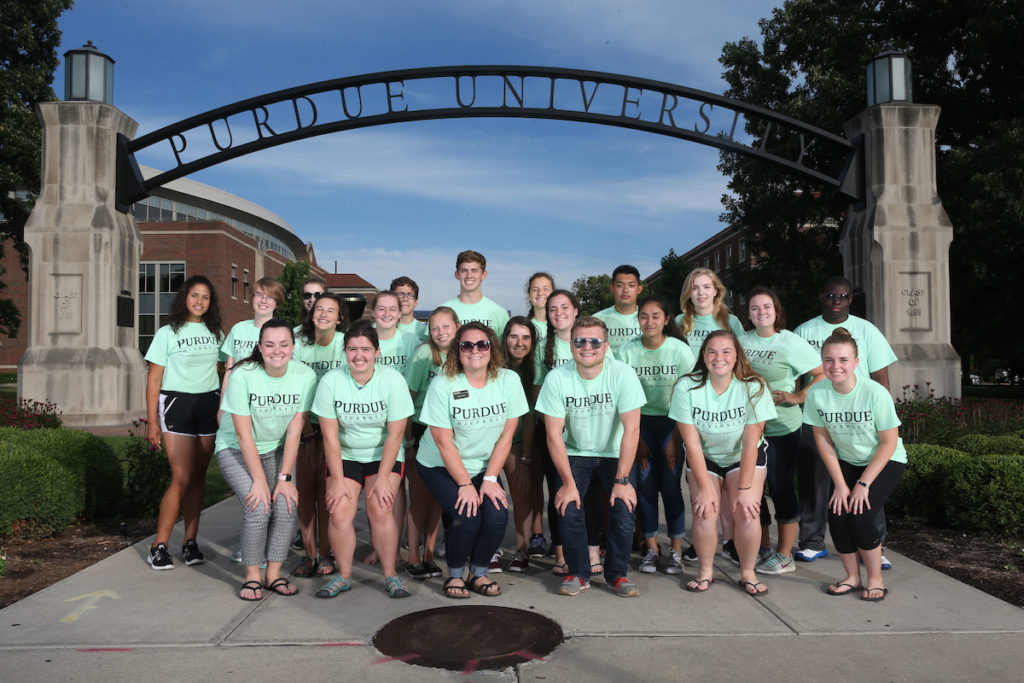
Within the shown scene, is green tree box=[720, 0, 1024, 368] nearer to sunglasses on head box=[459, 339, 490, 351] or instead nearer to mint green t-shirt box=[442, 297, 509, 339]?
mint green t-shirt box=[442, 297, 509, 339]

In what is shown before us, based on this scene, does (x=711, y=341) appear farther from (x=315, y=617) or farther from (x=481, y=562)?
(x=315, y=617)

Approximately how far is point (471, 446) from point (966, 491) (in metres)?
3.85

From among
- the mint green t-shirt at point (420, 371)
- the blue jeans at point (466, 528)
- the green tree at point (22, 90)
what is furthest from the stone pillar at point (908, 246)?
the green tree at point (22, 90)

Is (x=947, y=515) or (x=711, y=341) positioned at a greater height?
(x=711, y=341)

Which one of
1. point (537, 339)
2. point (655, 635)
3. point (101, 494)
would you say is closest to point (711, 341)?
point (537, 339)

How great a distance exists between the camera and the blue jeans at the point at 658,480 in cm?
477

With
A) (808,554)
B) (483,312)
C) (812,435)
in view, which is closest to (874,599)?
(808,554)

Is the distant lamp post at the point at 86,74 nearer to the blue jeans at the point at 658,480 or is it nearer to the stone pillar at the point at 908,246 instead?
the blue jeans at the point at 658,480

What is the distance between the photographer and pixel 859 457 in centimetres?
440

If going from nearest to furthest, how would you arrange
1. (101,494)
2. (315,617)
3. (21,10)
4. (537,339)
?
(315,617) < (537,339) < (101,494) < (21,10)

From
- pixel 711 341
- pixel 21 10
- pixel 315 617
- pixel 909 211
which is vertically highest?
pixel 21 10

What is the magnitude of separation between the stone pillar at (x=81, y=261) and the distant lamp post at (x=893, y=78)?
1188 centimetres

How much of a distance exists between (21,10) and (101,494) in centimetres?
1872

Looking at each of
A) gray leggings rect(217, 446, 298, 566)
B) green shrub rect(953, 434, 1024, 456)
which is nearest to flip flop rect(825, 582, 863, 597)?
green shrub rect(953, 434, 1024, 456)
